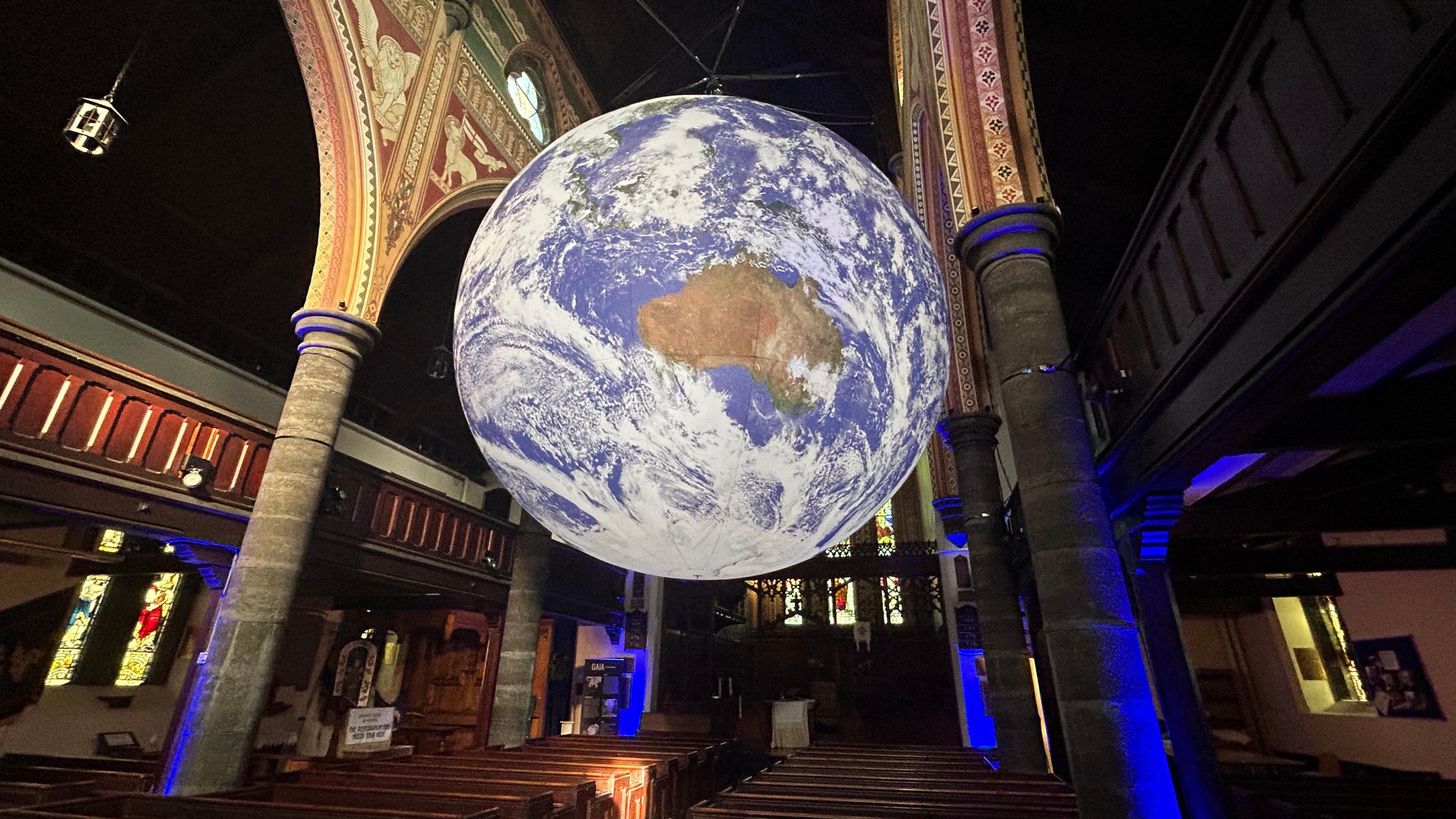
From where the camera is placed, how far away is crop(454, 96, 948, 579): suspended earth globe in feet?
5.00

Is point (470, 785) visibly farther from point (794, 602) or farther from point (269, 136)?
point (794, 602)

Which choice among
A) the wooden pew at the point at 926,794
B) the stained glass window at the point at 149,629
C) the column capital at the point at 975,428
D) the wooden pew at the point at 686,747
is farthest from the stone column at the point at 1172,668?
the stained glass window at the point at 149,629

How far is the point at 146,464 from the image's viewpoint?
17.1 feet

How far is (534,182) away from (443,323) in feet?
34.6

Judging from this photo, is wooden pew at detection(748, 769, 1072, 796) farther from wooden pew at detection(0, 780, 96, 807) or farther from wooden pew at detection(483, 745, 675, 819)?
wooden pew at detection(0, 780, 96, 807)

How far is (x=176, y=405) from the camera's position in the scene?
5578 millimetres

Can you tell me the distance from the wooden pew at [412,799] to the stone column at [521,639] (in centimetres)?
480

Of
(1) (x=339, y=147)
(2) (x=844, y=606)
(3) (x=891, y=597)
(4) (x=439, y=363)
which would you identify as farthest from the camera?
(2) (x=844, y=606)

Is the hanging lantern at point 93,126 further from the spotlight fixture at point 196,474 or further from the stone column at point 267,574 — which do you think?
the spotlight fixture at point 196,474

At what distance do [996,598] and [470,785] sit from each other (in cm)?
492

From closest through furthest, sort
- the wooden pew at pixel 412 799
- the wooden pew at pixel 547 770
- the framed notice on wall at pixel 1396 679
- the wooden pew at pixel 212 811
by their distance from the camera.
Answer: the wooden pew at pixel 212 811
the wooden pew at pixel 412 799
the wooden pew at pixel 547 770
the framed notice on wall at pixel 1396 679

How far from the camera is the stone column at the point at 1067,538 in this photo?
2.96m

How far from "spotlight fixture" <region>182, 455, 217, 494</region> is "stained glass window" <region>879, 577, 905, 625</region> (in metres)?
10.2

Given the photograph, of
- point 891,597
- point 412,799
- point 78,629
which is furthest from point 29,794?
point 891,597
